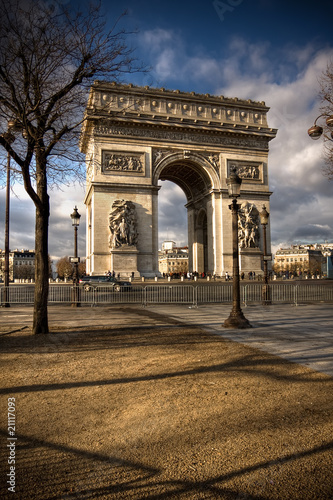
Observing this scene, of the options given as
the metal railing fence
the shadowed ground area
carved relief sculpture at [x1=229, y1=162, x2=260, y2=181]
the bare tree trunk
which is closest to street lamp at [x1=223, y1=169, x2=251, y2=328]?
the shadowed ground area

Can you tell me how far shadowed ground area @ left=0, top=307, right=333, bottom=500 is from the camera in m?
2.41

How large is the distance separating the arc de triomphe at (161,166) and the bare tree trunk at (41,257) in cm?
2306

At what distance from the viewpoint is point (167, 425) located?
3.30m

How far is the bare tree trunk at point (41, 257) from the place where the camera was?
8.07 metres

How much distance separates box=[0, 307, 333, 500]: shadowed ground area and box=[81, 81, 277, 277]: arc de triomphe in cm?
2627

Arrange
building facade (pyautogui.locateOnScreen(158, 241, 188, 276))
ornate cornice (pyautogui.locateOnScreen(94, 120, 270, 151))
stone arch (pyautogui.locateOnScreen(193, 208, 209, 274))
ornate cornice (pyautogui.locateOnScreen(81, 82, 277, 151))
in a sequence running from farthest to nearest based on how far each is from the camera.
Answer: building facade (pyautogui.locateOnScreen(158, 241, 188, 276))
stone arch (pyautogui.locateOnScreen(193, 208, 209, 274))
ornate cornice (pyautogui.locateOnScreen(94, 120, 270, 151))
ornate cornice (pyautogui.locateOnScreen(81, 82, 277, 151))

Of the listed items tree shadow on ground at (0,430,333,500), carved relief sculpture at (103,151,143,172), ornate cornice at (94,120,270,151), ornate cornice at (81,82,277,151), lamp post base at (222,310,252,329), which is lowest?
tree shadow on ground at (0,430,333,500)

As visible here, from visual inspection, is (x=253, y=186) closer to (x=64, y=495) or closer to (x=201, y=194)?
(x=201, y=194)

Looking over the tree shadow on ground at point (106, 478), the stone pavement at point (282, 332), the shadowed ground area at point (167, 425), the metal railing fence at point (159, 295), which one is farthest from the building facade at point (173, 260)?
the tree shadow on ground at point (106, 478)

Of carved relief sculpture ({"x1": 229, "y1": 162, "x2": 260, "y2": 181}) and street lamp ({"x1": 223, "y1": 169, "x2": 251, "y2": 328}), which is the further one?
carved relief sculpture ({"x1": 229, "y1": 162, "x2": 260, "y2": 181})

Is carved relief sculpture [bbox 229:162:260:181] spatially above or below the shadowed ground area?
above

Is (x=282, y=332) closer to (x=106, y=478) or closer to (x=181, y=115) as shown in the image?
(x=106, y=478)

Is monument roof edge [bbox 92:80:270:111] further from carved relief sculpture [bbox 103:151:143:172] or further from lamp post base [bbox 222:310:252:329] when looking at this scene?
lamp post base [bbox 222:310:252:329]

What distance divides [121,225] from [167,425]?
28815mm
